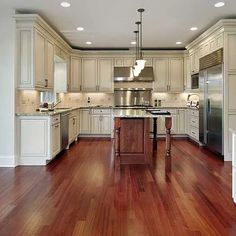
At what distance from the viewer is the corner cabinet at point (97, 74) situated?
9188 millimetres

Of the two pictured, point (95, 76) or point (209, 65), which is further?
point (95, 76)

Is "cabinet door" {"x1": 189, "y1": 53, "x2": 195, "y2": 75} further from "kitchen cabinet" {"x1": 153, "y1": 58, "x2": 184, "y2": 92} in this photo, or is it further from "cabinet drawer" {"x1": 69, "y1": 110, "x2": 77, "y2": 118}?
"cabinet drawer" {"x1": 69, "y1": 110, "x2": 77, "y2": 118}

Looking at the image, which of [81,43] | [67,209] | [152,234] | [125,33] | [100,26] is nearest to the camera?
[152,234]

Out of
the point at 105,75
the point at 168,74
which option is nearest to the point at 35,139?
the point at 105,75

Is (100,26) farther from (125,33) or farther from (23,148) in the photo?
(23,148)

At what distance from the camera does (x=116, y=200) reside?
11.1 ft

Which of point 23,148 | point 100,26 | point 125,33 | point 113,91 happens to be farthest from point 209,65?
point 23,148

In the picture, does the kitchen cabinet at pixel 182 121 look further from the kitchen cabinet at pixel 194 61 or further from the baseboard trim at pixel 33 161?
the baseboard trim at pixel 33 161

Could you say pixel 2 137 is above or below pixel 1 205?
above

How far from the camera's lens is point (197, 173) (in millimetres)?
4734

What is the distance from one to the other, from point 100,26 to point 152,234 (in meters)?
5.04

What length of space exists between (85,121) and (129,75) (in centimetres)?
204

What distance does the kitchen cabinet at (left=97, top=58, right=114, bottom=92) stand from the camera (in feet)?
30.1

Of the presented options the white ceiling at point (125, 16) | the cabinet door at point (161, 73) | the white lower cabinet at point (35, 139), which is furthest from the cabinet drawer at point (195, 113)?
the white lower cabinet at point (35, 139)
